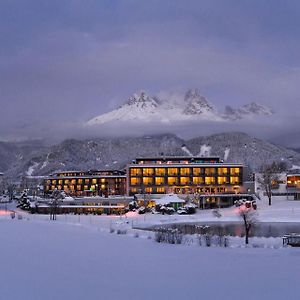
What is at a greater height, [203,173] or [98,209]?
[203,173]

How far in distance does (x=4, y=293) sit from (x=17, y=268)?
496 cm

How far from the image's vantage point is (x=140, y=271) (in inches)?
852

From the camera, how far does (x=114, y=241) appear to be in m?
34.9

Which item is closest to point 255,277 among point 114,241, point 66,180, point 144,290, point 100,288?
point 144,290

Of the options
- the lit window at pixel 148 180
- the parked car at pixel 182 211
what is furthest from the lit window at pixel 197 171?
the parked car at pixel 182 211

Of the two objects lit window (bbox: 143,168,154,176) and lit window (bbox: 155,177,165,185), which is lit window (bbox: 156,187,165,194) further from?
lit window (bbox: 143,168,154,176)

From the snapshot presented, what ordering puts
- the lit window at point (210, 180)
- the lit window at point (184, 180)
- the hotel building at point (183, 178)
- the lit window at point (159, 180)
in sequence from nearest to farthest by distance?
the hotel building at point (183, 178) → the lit window at point (210, 180) → the lit window at point (184, 180) → the lit window at point (159, 180)

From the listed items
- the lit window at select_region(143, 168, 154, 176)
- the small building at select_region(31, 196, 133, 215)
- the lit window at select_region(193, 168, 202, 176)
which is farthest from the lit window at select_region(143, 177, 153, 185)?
the small building at select_region(31, 196, 133, 215)

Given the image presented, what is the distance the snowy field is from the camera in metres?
17.2

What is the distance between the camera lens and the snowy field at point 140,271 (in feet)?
56.4

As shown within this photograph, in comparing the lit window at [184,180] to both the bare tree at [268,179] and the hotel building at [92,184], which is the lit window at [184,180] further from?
the hotel building at [92,184]

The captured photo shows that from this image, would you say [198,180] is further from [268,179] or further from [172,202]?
[268,179]

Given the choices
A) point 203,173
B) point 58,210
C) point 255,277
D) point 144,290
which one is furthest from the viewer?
point 203,173

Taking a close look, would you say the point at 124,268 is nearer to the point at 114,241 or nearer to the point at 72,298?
the point at 72,298
